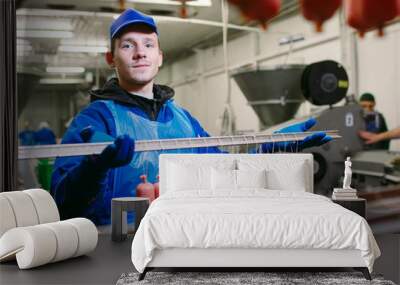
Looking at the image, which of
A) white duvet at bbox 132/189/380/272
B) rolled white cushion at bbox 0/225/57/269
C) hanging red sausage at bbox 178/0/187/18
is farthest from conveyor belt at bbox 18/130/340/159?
white duvet at bbox 132/189/380/272

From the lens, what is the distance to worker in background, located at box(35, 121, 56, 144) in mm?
6090

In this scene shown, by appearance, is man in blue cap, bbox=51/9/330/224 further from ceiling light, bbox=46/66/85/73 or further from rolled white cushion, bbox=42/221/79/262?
rolled white cushion, bbox=42/221/79/262

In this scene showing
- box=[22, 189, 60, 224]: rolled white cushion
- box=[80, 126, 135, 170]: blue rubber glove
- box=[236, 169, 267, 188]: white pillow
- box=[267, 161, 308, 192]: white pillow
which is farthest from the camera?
box=[80, 126, 135, 170]: blue rubber glove

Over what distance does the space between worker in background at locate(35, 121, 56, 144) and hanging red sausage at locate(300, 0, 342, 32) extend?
281 cm

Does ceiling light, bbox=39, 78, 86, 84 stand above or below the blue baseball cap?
below

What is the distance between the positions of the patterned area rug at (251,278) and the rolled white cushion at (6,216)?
101 centimetres

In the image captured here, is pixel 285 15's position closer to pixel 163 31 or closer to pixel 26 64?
pixel 163 31

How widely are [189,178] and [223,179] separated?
323 millimetres

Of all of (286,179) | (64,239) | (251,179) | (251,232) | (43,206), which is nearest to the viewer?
(251,232)

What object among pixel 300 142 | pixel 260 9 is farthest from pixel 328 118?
pixel 260 9

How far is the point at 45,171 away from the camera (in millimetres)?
6137

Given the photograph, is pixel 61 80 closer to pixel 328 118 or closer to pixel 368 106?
pixel 328 118

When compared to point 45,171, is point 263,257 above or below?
below

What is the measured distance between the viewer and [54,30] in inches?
238
